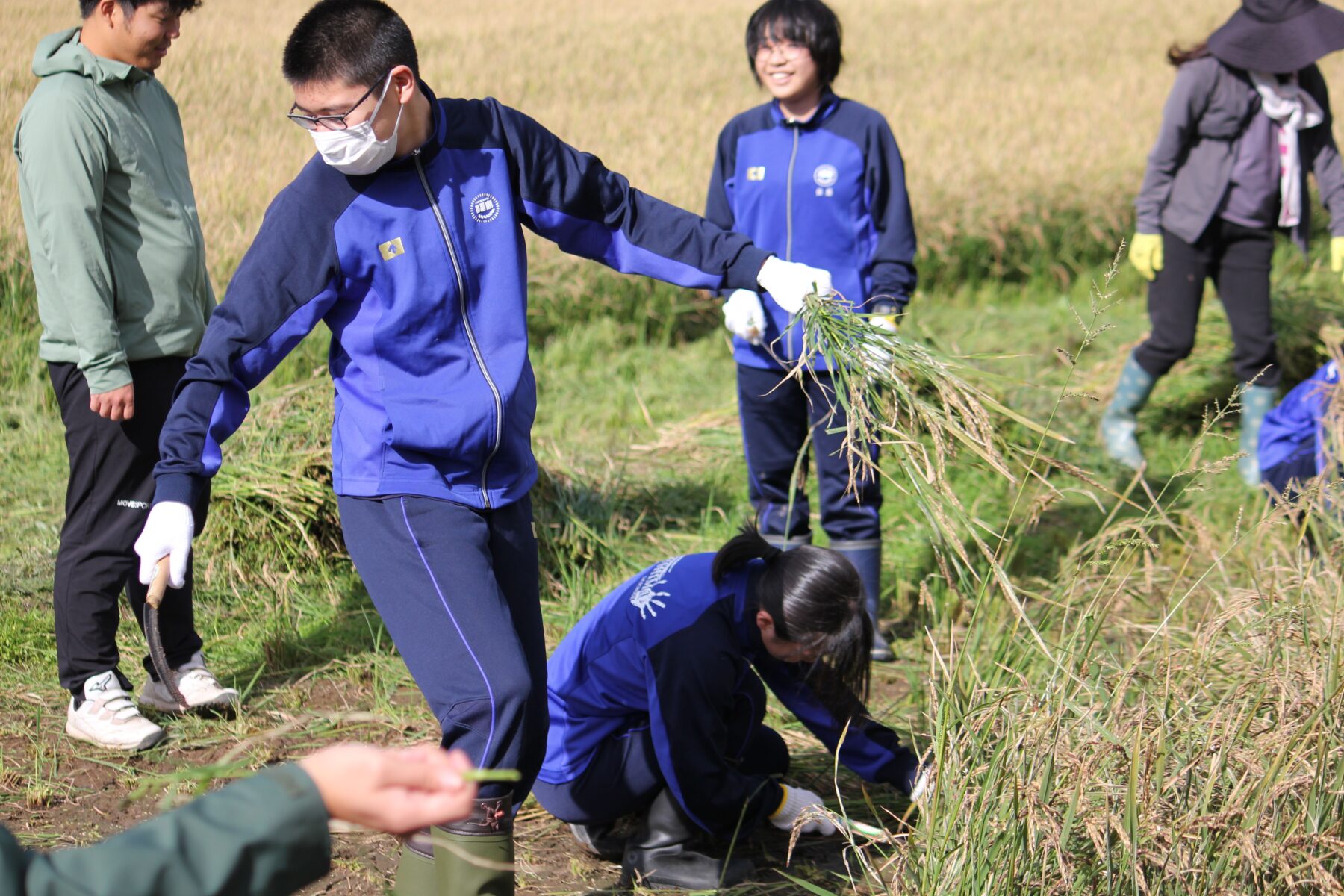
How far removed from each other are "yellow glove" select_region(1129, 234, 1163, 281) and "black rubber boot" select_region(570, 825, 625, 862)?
3.08 m

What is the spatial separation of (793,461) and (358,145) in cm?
196

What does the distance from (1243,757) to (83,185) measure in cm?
252

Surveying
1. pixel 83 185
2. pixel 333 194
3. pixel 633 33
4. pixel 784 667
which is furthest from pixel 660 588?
pixel 633 33

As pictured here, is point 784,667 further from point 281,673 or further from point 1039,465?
point 1039,465

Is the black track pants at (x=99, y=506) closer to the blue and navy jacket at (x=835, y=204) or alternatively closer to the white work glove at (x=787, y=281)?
the white work glove at (x=787, y=281)


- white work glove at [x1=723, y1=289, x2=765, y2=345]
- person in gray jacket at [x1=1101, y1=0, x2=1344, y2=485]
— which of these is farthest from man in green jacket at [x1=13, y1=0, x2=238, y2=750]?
person in gray jacket at [x1=1101, y1=0, x2=1344, y2=485]

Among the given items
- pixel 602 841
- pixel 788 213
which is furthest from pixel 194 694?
pixel 788 213

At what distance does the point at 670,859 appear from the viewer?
2.57 meters

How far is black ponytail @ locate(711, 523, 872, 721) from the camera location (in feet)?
7.91

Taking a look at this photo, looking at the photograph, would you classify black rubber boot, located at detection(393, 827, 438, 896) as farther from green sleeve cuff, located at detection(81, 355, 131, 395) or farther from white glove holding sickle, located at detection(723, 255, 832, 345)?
green sleeve cuff, located at detection(81, 355, 131, 395)

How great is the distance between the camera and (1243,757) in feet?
6.87

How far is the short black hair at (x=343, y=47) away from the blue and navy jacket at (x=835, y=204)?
1612 mm

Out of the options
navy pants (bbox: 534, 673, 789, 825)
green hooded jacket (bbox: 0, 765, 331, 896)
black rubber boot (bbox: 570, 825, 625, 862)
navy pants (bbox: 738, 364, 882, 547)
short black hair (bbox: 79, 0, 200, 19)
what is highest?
short black hair (bbox: 79, 0, 200, 19)

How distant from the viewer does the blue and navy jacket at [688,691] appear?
2.45 m
